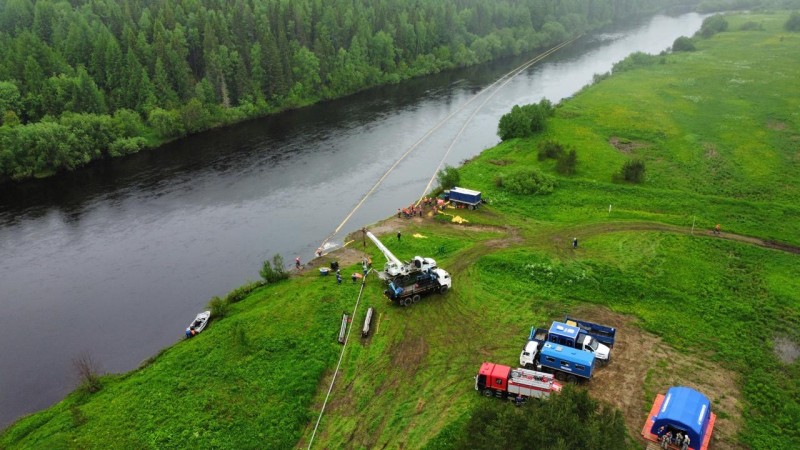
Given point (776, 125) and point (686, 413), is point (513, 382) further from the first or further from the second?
point (776, 125)

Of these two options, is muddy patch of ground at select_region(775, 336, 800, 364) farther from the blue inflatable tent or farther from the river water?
the river water

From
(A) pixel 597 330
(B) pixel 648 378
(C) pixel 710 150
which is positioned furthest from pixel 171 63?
(B) pixel 648 378

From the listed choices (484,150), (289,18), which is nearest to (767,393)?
(484,150)

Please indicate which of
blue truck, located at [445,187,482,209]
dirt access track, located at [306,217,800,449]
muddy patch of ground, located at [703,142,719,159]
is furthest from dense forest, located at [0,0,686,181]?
dirt access track, located at [306,217,800,449]

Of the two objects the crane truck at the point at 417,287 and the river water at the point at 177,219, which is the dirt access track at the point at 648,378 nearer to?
the crane truck at the point at 417,287

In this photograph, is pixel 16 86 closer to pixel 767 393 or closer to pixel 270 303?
pixel 270 303

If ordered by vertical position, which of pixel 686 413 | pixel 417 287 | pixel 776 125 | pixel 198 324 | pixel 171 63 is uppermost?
pixel 171 63

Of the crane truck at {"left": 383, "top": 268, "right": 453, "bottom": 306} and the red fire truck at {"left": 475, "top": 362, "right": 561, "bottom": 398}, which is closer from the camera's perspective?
the red fire truck at {"left": 475, "top": 362, "right": 561, "bottom": 398}

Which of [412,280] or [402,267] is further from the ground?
[402,267]
